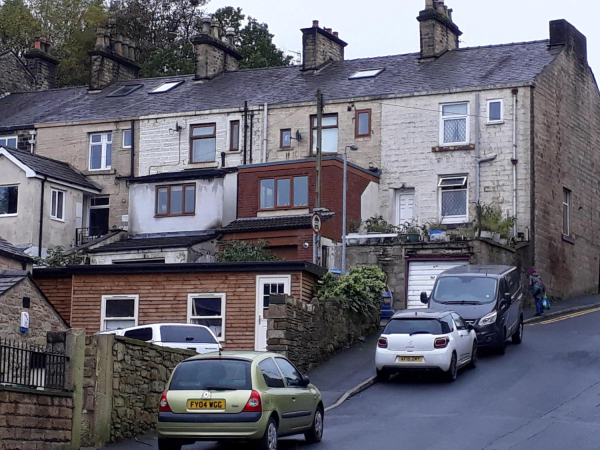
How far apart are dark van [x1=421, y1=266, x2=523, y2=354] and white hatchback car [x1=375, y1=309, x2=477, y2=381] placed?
6.48ft

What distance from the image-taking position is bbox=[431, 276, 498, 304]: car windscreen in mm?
27406

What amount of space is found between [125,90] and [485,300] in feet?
91.8

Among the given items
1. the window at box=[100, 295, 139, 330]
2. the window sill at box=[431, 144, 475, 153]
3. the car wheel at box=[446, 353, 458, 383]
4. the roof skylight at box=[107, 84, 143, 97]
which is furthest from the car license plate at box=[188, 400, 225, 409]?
the roof skylight at box=[107, 84, 143, 97]

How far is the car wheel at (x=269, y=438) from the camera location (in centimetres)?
1565

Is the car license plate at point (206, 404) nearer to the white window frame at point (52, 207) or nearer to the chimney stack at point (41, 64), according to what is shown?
the white window frame at point (52, 207)

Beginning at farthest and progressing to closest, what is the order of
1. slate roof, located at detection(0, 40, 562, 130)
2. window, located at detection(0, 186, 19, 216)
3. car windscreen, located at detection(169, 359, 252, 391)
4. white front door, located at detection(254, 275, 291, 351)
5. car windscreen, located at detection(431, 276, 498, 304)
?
1. window, located at detection(0, 186, 19, 216)
2. slate roof, located at detection(0, 40, 562, 130)
3. white front door, located at detection(254, 275, 291, 351)
4. car windscreen, located at detection(431, 276, 498, 304)
5. car windscreen, located at detection(169, 359, 252, 391)

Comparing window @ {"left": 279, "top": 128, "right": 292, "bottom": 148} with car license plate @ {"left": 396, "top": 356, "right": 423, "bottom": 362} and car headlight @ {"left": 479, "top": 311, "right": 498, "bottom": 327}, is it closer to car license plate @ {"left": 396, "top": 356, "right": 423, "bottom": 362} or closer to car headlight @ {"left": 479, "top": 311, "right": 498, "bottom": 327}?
car headlight @ {"left": 479, "top": 311, "right": 498, "bottom": 327}

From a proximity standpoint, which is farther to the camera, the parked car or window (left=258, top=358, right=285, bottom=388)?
the parked car

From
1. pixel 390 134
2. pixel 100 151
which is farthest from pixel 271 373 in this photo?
pixel 100 151

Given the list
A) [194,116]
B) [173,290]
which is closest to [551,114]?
[194,116]

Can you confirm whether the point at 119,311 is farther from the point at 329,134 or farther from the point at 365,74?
the point at 365,74

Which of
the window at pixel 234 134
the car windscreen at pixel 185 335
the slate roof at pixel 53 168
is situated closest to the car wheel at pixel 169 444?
the car windscreen at pixel 185 335

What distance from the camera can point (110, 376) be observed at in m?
17.9

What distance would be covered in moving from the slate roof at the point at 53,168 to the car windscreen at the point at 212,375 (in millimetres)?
27723
